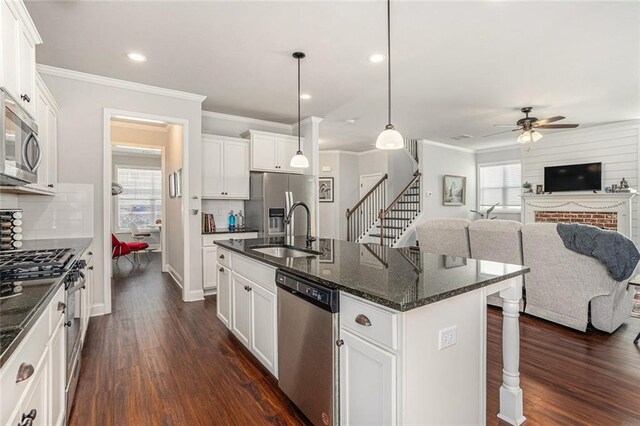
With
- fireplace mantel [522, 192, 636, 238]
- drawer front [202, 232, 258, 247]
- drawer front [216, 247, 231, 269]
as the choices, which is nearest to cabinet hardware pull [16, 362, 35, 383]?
drawer front [216, 247, 231, 269]

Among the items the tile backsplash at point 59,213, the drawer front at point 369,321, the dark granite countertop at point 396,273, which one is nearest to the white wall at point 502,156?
the dark granite countertop at point 396,273

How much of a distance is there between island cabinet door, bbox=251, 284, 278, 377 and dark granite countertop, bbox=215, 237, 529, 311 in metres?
Answer: 0.28

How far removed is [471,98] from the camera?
186 inches

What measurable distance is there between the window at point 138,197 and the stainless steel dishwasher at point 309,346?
336 inches

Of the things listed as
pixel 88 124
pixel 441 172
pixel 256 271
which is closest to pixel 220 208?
pixel 88 124

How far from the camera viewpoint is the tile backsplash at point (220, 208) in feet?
17.2

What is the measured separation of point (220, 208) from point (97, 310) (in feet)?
7.17

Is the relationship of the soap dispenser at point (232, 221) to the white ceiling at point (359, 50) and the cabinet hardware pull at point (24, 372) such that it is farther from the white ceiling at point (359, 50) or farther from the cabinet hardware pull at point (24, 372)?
the cabinet hardware pull at point (24, 372)

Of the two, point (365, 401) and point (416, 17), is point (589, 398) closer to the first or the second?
point (365, 401)

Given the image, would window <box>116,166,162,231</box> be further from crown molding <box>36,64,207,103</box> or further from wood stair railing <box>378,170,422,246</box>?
wood stair railing <box>378,170,422,246</box>

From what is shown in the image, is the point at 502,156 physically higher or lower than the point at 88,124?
higher

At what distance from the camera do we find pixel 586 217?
663cm

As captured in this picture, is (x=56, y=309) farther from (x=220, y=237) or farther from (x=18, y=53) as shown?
(x=220, y=237)

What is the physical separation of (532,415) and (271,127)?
524 centimetres
